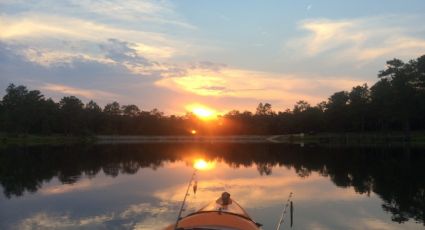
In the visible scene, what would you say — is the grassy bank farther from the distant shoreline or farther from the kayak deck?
the kayak deck

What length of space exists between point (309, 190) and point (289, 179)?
5.02 metres

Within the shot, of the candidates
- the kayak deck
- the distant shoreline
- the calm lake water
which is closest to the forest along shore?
the distant shoreline

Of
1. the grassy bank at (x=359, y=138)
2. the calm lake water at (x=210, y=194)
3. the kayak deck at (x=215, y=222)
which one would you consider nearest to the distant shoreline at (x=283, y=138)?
the grassy bank at (x=359, y=138)

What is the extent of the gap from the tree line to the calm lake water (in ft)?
181

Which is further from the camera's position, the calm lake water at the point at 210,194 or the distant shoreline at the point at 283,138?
the distant shoreline at the point at 283,138

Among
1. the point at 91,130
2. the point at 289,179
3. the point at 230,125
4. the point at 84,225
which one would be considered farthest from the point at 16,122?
the point at 84,225

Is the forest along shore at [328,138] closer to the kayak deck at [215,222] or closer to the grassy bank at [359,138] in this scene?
the grassy bank at [359,138]

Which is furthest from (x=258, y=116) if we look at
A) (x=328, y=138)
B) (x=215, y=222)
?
(x=215, y=222)

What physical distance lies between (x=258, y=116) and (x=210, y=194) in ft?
398

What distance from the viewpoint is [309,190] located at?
25922 mm

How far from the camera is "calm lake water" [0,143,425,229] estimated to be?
1798cm

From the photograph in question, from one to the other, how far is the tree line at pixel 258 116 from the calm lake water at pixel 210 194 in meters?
55.3

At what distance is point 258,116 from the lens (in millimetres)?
144625

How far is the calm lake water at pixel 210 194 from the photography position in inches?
708
